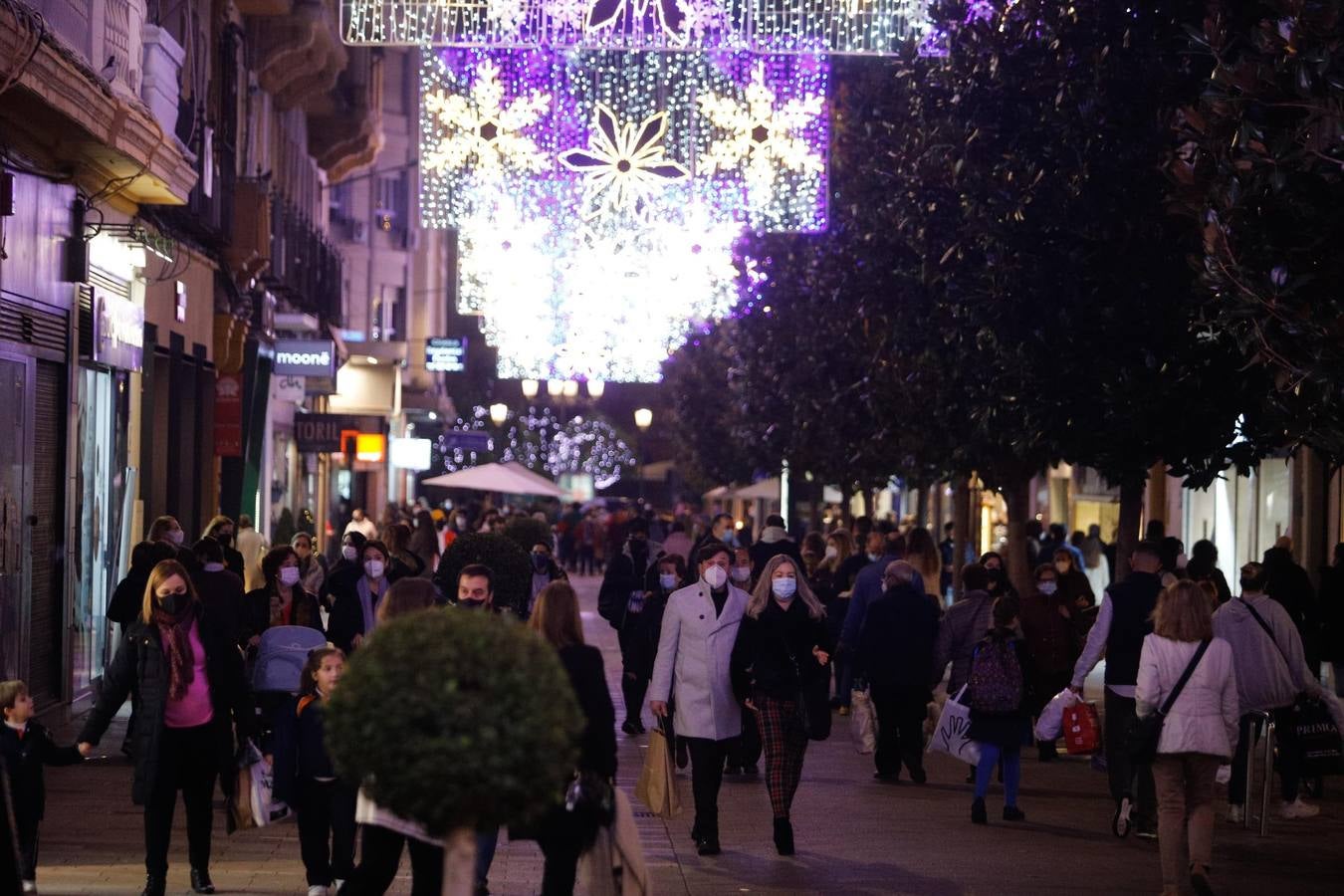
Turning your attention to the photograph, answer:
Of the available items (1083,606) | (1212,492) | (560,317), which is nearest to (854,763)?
(1083,606)

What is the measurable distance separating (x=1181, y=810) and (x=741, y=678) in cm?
260

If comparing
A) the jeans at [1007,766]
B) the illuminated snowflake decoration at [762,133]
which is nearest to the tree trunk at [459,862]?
the jeans at [1007,766]

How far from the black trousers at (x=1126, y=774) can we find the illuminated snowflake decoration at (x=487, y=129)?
20.6 metres

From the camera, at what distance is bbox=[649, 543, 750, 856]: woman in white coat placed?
11758 mm

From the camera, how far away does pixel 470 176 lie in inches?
1278

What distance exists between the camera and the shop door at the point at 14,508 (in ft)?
54.0

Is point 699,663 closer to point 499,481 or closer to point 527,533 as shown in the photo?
point 527,533

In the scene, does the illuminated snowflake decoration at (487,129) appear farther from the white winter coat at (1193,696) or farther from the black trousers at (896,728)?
the white winter coat at (1193,696)

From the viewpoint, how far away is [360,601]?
46.7 ft

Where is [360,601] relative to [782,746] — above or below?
above

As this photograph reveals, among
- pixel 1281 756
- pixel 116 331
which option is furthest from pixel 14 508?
pixel 1281 756

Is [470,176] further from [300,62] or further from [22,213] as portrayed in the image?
[22,213]

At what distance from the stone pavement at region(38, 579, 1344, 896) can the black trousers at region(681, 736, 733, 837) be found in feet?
0.65

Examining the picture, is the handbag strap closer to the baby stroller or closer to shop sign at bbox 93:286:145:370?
the baby stroller
